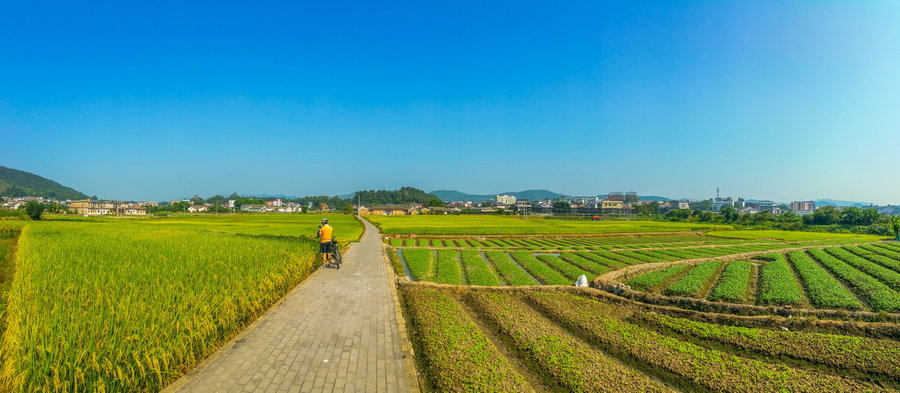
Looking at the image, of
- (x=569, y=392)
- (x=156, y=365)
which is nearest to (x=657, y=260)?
(x=569, y=392)

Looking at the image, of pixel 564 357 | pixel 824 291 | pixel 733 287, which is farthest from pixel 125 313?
pixel 824 291

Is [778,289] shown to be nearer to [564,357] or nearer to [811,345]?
[811,345]

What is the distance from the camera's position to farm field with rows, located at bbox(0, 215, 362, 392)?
177 inches

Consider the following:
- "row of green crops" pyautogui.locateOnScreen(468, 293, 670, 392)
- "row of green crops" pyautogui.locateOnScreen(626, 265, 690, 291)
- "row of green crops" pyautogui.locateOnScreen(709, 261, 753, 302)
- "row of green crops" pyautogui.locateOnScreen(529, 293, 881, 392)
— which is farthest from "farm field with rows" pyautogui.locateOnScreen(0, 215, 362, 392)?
"row of green crops" pyautogui.locateOnScreen(709, 261, 753, 302)

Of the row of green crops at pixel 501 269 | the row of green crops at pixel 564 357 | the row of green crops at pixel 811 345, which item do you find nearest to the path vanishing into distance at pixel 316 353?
the row of green crops at pixel 564 357

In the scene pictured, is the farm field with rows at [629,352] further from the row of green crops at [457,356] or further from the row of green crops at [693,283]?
the row of green crops at [693,283]

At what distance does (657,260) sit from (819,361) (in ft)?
51.5

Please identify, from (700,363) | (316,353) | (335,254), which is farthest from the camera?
(335,254)

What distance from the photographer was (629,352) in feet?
25.0

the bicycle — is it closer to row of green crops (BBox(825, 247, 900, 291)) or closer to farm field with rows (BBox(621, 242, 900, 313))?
farm field with rows (BBox(621, 242, 900, 313))

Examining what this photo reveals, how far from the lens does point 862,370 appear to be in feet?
22.8

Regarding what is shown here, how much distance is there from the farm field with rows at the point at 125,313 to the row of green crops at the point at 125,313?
2 cm

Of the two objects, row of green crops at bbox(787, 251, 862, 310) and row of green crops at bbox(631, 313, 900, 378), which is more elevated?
row of green crops at bbox(787, 251, 862, 310)

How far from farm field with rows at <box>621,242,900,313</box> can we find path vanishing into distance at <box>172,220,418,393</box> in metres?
10.6
